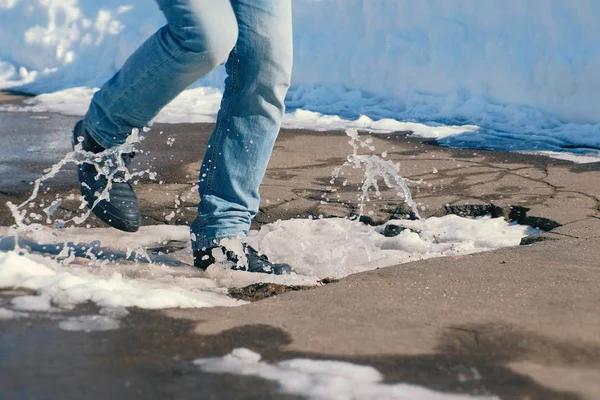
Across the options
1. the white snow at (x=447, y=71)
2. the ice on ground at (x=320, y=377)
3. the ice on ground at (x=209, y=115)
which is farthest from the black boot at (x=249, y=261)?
the white snow at (x=447, y=71)

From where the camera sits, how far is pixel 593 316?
7.20 ft

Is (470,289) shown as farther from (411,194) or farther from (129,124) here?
(411,194)

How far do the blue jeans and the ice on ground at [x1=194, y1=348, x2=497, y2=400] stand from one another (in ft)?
3.36

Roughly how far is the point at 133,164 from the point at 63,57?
20.8ft

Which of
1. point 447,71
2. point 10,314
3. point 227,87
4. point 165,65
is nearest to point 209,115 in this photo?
point 447,71

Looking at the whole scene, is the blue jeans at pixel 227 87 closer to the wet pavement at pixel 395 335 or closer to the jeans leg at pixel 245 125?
the jeans leg at pixel 245 125

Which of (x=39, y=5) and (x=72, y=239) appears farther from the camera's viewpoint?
(x=39, y=5)

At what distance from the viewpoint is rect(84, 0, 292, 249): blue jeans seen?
8.73ft

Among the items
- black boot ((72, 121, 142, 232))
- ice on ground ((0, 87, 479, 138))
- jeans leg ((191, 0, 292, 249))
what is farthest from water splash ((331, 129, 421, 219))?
ice on ground ((0, 87, 479, 138))

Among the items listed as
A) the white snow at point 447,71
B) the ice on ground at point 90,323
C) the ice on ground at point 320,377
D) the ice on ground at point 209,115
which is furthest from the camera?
the white snow at point 447,71

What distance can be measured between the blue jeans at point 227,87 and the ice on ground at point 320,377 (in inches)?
40.3

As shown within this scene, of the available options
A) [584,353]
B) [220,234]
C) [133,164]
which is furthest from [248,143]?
[133,164]

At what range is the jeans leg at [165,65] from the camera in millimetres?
2635

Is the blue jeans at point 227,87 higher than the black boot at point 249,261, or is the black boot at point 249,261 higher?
the blue jeans at point 227,87
